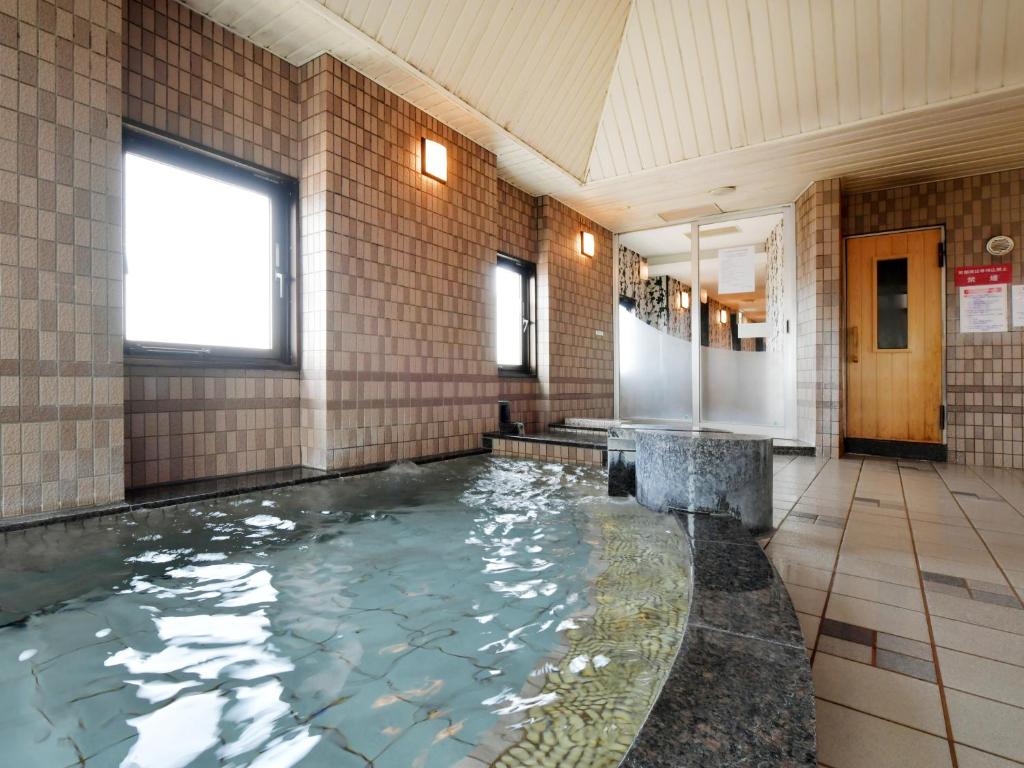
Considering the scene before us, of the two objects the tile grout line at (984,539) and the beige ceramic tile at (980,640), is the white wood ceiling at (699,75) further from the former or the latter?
the beige ceramic tile at (980,640)

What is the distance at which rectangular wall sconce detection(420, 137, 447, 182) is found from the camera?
174 inches

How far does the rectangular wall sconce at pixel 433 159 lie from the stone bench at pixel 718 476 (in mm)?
3133

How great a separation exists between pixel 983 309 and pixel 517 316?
15.1 ft

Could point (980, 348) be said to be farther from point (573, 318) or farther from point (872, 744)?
point (872, 744)

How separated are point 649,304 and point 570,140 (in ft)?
10.4

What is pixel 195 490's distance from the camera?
295cm

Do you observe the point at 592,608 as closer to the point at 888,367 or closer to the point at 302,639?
the point at 302,639

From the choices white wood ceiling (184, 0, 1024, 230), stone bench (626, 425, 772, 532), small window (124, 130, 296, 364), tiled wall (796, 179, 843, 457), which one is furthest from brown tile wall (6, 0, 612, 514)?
tiled wall (796, 179, 843, 457)

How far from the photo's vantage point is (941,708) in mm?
1142

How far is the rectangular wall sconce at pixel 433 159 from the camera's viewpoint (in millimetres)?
4410

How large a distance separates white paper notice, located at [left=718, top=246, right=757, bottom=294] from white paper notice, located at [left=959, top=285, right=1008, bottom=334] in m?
2.03

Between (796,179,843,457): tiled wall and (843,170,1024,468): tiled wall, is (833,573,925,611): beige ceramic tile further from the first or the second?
(843,170,1024,468): tiled wall

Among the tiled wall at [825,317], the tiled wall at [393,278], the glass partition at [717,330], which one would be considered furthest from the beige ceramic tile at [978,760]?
the glass partition at [717,330]

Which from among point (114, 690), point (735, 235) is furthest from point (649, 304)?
point (114, 690)
